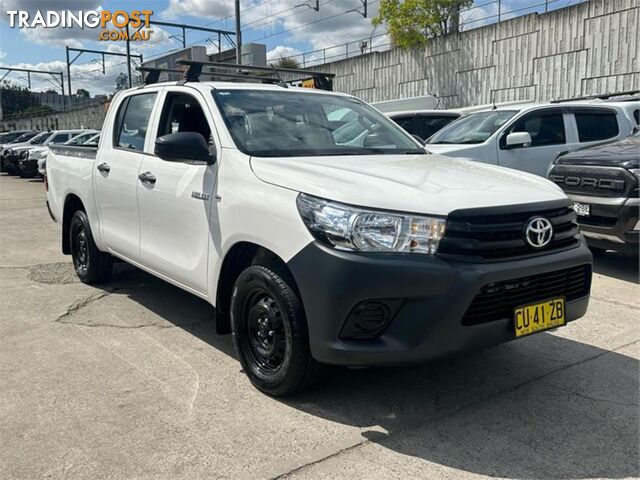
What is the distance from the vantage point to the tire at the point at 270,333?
3273 millimetres

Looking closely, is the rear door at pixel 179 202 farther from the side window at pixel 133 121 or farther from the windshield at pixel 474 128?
the windshield at pixel 474 128

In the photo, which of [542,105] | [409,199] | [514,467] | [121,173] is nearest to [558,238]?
[409,199]

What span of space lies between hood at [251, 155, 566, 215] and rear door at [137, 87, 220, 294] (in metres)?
0.56

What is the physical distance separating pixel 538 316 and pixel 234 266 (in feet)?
5.96

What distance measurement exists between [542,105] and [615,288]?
395 cm

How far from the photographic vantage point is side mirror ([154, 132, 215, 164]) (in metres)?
3.85

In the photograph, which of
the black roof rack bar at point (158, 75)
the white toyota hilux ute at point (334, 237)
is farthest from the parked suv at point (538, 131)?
the white toyota hilux ute at point (334, 237)

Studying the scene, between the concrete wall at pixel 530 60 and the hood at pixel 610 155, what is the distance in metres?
13.1

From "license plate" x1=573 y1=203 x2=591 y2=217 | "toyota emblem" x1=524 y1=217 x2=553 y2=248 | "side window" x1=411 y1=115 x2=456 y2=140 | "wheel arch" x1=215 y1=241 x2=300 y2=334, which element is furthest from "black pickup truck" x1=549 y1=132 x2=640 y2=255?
"side window" x1=411 y1=115 x2=456 y2=140

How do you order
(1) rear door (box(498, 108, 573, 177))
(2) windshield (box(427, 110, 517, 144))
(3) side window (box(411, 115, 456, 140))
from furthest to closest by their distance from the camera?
(3) side window (box(411, 115, 456, 140)) → (2) windshield (box(427, 110, 517, 144)) → (1) rear door (box(498, 108, 573, 177))

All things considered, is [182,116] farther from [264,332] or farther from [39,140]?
[39,140]

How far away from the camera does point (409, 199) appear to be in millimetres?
3098

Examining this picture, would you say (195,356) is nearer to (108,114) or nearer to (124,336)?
(124,336)

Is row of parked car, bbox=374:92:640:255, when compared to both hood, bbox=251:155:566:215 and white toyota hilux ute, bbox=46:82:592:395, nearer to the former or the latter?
white toyota hilux ute, bbox=46:82:592:395
